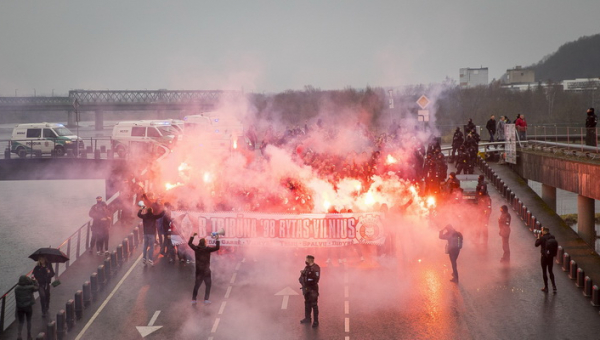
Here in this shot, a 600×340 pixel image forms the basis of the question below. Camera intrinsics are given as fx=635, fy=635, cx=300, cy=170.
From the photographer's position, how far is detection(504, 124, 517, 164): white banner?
3500 centimetres

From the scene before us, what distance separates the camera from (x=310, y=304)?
51.8ft

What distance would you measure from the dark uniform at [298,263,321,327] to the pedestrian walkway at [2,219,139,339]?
6.65 meters

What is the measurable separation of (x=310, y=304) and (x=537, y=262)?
909 cm

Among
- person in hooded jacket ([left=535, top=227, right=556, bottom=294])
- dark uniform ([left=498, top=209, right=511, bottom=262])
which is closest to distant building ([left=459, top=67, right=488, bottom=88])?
dark uniform ([left=498, top=209, right=511, bottom=262])

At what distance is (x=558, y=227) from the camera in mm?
25562

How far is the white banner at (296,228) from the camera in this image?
66.7 ft

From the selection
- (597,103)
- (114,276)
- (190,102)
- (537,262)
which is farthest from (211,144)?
(597,103)

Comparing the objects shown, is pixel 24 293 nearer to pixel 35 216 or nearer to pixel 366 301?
pixel 366 301

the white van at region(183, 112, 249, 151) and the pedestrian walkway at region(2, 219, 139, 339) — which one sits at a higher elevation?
the white van at region(183, 112, 249, 151)

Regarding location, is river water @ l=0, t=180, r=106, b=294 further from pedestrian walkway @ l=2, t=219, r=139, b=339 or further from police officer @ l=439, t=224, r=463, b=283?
police officer @ l=439, t=224, r=463, b=283

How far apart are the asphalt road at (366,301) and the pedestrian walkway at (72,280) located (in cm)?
131

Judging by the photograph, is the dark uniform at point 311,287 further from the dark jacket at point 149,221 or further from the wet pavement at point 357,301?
the dark jacket at point 149,221

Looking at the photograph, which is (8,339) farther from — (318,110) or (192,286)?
(318,110)

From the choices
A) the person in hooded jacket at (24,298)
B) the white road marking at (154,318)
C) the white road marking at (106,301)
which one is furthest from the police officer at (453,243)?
the person in hooded jacket at (24,298)
